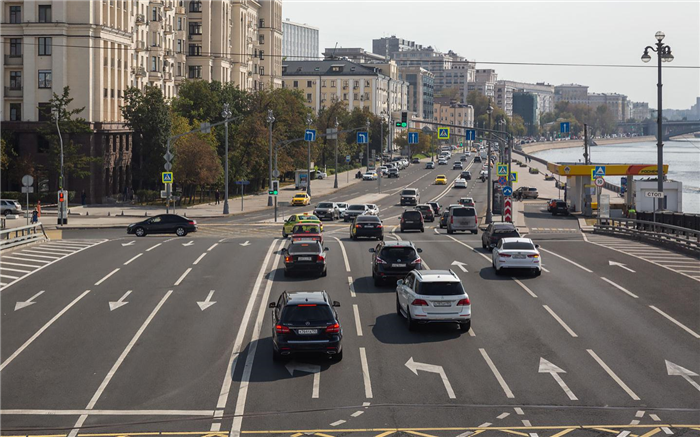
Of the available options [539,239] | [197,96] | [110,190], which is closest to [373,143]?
[197,96]

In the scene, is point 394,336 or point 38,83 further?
point 38,83

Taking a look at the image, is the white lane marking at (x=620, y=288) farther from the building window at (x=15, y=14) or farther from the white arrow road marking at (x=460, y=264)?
the building window at (x=15, y=14)

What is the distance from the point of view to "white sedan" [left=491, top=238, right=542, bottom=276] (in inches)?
1384

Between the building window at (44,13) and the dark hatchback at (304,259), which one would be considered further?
the building window at (44,13)

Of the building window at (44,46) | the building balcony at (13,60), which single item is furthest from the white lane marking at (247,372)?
the building balcony at (13,60)

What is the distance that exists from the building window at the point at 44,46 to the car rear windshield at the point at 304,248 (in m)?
62.5

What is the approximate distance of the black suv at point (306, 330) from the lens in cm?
2217

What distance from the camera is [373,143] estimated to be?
178625mm

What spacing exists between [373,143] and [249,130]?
75.1 metres

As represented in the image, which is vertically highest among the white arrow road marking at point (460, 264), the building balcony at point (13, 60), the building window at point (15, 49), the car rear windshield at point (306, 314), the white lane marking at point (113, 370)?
the building window at point (15, 49)

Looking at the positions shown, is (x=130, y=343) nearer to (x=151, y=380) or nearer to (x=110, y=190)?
(x=151, y=380)

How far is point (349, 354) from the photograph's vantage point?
77.8ft

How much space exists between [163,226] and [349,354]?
3511 cm

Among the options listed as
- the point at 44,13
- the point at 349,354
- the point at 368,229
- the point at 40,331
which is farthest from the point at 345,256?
the point at 44,13
